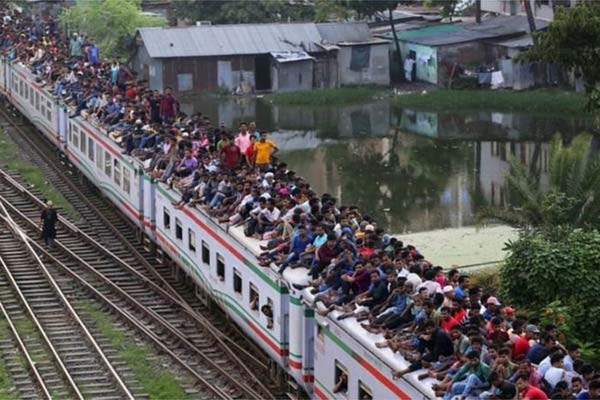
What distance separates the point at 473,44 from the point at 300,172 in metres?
17.0

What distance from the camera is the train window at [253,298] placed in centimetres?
2123

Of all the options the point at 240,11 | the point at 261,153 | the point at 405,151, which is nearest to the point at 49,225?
the point at 261,153

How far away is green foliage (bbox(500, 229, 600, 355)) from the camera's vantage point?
2194 centimetres

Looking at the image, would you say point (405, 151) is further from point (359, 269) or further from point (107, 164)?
point (359, 269)

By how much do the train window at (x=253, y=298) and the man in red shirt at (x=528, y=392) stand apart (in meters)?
7.56

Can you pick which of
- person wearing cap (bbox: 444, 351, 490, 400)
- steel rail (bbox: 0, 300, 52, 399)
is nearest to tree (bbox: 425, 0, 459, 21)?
steel rail (bbox: 0, 300, 52, 399)

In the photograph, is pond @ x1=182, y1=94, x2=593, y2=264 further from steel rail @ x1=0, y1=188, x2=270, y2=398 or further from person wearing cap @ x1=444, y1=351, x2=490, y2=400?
person wearing cap @ x1=444, y1=351, x2=490, y2=400

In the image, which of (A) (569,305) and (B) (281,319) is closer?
(B) (281,319)

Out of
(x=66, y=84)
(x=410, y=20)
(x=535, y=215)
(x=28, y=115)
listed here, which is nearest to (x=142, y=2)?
(x=410, y=20)

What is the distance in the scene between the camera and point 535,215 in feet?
86.3

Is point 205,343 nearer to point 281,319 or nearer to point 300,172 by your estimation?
point 281,319

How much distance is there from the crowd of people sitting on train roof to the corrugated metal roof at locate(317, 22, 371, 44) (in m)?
26.9

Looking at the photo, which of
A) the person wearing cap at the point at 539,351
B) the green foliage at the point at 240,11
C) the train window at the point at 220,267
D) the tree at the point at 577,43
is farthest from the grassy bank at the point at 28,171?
the green foliage at the point at 240,11

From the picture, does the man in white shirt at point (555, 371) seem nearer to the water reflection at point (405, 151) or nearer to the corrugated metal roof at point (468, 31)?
the water reflection at point (405, 151)
